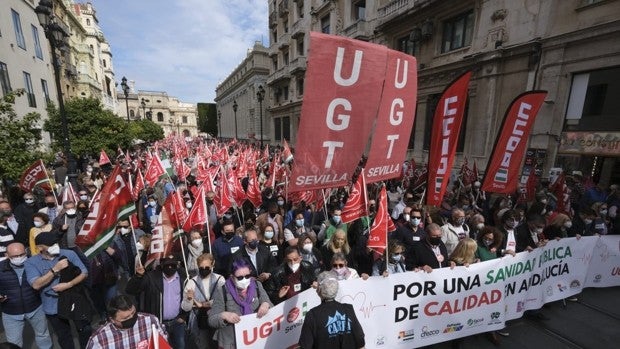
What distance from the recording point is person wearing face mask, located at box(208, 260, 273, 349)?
3.08 m

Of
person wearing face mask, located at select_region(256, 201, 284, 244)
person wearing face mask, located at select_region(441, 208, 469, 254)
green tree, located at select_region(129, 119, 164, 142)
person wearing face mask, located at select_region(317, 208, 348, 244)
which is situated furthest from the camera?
green tree, located at select_region(129, 119, 164, 142)

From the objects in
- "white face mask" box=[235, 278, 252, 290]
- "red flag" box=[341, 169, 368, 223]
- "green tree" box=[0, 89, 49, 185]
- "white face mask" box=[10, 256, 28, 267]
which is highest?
"green tree" box=[0, 89, 49, 185]

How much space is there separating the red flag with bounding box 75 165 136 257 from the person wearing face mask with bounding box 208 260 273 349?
1.69 metres

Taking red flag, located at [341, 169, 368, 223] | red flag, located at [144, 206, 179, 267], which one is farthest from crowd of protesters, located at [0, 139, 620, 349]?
red flag, located at [341, 169, 368, 223]

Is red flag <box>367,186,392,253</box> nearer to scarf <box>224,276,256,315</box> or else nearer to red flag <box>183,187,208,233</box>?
scarf <box>224,276,256,315</box>

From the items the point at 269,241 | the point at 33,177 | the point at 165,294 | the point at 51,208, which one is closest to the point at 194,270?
the point at 165,294

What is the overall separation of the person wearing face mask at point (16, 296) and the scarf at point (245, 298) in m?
2.45

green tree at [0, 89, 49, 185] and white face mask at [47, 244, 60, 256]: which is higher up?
green tree at [0, 89, 49, 185]

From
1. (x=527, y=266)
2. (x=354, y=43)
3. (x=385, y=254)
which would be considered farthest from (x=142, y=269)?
(x=527, y=266)

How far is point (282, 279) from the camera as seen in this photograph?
363cm

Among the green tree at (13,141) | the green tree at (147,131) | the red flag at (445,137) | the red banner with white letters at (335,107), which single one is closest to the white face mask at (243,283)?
the red banner with white letters at (335,107)

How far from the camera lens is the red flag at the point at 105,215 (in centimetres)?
348

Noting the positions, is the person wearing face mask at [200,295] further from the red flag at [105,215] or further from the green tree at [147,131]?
the green tree at [147,131]

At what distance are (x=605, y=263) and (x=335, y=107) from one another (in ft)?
19.1
